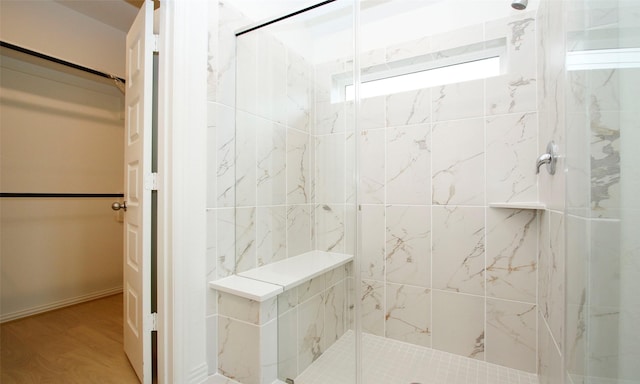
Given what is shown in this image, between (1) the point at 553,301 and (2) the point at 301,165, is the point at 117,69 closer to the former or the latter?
(2) the point at 301,165

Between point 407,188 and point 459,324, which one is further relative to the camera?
point 407,188

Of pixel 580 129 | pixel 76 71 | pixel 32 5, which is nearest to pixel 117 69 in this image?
pixel 76 71

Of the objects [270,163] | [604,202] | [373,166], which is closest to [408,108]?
[373,166]

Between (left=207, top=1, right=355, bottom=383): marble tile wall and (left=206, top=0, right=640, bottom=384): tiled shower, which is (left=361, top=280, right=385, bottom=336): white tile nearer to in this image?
(left=206, top=0, right=640, bottom=384): tiled shower

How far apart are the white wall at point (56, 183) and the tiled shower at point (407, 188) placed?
190cm

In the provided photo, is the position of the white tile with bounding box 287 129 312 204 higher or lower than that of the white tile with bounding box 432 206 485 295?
higher

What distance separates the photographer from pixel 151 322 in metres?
1.36

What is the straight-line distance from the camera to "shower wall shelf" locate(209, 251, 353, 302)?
50.5 inches

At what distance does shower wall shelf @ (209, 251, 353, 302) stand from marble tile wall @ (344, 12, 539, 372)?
0.48 meters

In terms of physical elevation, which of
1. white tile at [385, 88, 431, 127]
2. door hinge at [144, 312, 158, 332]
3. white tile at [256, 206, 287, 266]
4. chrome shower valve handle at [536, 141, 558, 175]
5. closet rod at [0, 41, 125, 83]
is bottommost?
door hinge at [144, 312, 158, 332]

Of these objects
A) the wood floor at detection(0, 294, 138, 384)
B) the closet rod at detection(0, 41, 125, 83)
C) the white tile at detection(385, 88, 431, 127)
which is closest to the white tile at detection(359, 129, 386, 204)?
the white tile at detection(385, 88, 431, 127)

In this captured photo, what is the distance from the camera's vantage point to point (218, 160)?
1456 mm

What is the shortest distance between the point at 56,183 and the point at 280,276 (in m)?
2.31

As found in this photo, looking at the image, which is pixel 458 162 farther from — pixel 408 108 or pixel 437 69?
pixel 437 69
